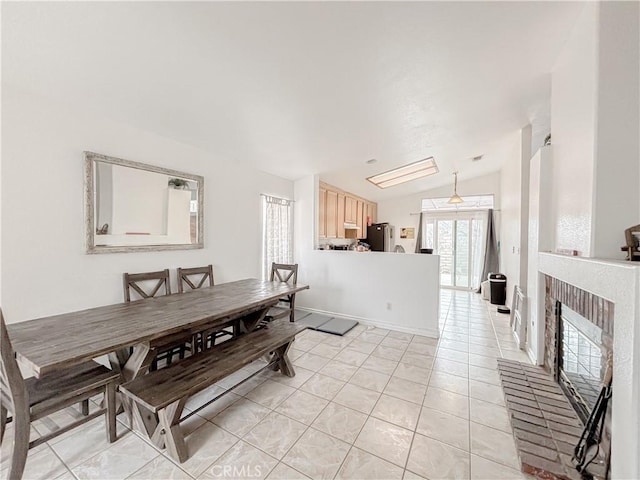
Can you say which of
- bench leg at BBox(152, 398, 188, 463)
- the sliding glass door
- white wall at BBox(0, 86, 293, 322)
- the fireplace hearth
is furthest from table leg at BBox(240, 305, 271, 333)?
the sliding glass door

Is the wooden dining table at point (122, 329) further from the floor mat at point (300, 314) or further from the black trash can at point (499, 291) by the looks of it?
the black trash can at point (499, 291)

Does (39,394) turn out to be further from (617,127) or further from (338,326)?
(617,127)

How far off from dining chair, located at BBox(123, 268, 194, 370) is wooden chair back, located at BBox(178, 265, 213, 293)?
13cm

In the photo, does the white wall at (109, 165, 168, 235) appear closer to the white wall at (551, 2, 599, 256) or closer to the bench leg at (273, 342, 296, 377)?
the bench leg at (273, 342, 296, 377)

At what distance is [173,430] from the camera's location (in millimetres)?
1581

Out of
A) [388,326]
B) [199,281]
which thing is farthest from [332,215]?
[199,281]

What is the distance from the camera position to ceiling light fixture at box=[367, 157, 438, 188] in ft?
15.6

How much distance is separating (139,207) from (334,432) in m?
2.64

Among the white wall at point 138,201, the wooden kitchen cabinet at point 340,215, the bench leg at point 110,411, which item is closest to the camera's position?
the bench leg at point 110,411

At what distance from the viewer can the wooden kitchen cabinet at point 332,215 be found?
5.13 meters

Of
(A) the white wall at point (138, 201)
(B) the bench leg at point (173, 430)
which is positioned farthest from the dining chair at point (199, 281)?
(B) the bench leg at point (173, 430)

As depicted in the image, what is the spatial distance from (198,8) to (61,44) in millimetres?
916

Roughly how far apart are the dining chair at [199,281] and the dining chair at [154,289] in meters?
0.13

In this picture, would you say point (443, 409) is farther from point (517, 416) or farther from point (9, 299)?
point (9, 299)
